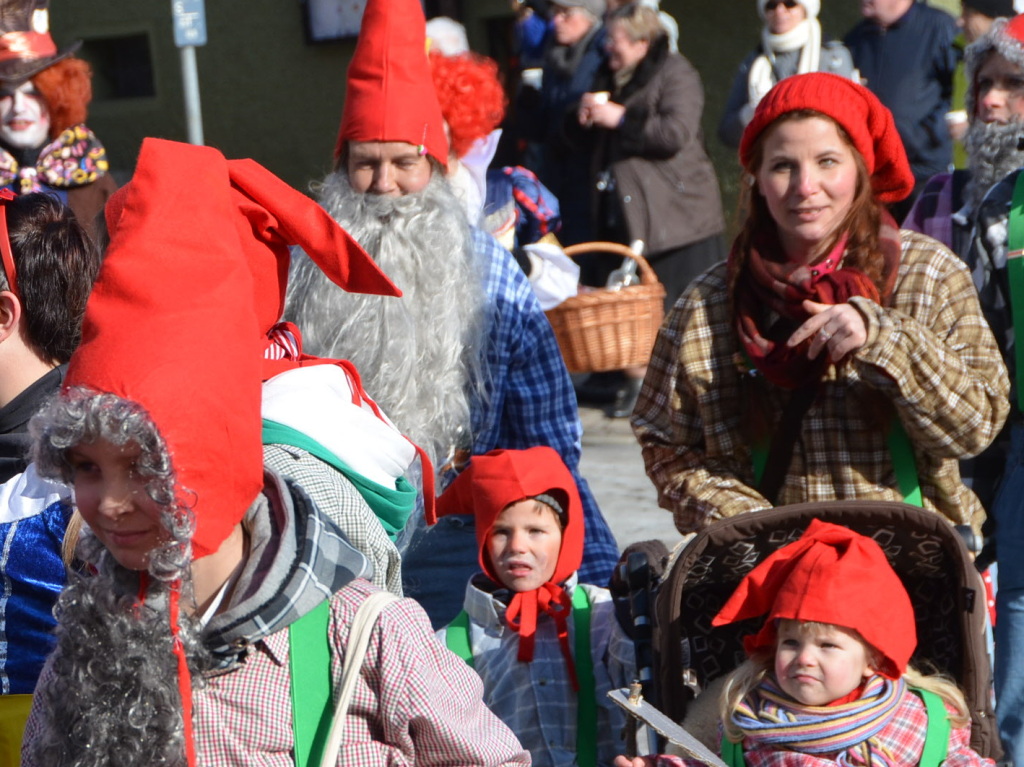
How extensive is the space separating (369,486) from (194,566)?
0.55 metres

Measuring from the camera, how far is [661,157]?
8.38 meters

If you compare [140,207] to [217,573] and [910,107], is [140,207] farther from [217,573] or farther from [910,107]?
[910,107]

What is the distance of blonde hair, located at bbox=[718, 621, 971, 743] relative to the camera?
129 inches

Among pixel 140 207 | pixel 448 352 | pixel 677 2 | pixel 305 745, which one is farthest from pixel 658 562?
pixel 677 2

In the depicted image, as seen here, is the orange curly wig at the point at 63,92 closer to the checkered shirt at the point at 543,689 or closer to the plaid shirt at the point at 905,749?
the checkered shirt at the point at 543,689

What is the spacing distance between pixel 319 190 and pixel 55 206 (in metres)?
1.62

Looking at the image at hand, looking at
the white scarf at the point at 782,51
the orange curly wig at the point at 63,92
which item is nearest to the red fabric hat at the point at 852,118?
the white scarf at the point at 782,51

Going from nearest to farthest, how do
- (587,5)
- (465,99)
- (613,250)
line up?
(465,99) < (613,250) < (587,5)

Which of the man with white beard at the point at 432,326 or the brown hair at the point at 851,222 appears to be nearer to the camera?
the brown hair at the point at 851,222

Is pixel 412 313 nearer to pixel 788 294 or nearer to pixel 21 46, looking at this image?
pixel 788 294

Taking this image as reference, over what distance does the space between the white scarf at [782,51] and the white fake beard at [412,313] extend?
355 centimetres

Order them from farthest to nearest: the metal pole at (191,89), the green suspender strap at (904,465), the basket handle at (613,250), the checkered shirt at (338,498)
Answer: the metal pole at (191,89), the basket handle at (613,250), the green suspender strap at (904,465), the checkered shirt at (338,498)

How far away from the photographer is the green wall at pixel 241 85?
1258 centimetres

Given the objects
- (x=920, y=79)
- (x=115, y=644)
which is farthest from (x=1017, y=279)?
(x=920, y=79)
